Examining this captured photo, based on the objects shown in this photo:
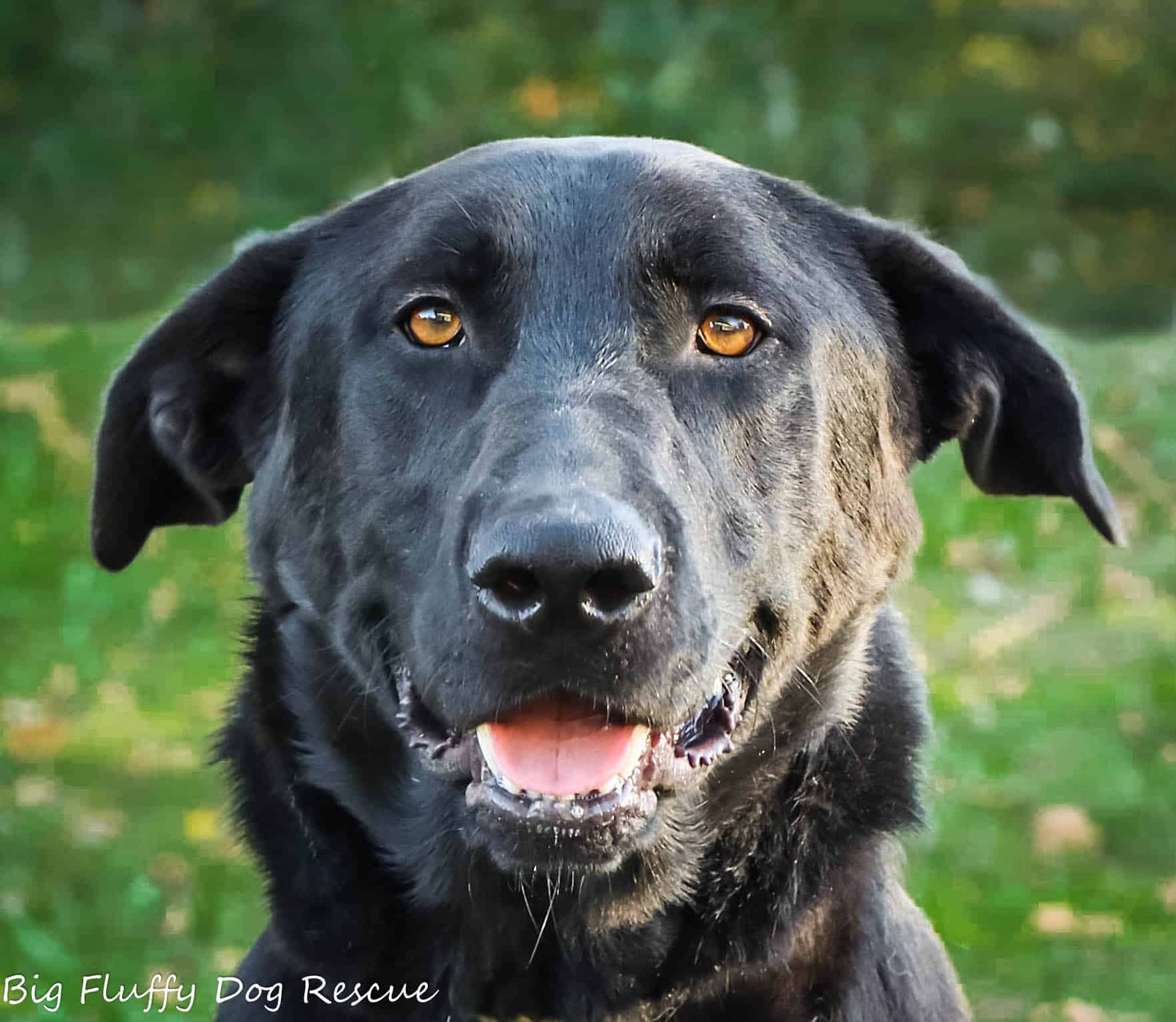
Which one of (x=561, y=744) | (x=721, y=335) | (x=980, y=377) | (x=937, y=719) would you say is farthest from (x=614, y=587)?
(x=937, y=719)

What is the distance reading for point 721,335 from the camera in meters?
2.93

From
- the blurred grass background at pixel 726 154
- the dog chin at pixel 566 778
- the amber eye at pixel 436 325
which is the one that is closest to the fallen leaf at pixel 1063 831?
the blurred grass background at pixel 726 154

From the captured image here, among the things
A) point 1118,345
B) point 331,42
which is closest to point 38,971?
point 1118,345

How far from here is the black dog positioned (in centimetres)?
264

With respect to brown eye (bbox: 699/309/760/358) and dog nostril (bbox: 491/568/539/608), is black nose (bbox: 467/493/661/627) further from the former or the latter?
brown eye (bbox: 699/309/760/358)

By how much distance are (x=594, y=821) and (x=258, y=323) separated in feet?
4.39

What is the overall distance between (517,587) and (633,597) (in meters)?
0.17

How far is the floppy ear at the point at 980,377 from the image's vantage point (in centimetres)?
324

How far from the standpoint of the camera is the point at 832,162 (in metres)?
15.0

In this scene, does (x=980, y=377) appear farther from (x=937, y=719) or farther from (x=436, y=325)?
(x=937, y=719)

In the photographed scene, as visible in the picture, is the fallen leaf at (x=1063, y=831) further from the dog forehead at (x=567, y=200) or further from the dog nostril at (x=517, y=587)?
the dog nostril at (x=517, y=587)

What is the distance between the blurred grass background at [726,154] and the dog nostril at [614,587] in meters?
0.97

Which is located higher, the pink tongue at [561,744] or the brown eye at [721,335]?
the brown eye at [721,335]

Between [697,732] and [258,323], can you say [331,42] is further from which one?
[697,732]
